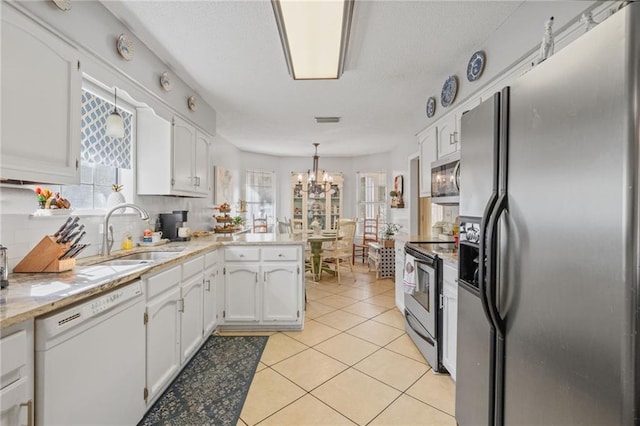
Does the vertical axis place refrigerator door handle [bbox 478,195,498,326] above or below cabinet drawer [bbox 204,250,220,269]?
above

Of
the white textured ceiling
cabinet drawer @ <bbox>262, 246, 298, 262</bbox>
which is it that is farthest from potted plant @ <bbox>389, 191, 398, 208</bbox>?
cabinet drawer @ <bbox>262, 246, 298, 262</bbox>

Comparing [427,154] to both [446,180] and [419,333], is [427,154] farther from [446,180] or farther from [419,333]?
[419,333]

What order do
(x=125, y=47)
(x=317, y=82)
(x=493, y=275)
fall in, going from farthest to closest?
(x=317, y=82) → (x=125, y=47) → (x=493, y=275)

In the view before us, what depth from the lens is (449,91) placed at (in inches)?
103

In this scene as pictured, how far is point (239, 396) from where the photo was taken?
1875mm

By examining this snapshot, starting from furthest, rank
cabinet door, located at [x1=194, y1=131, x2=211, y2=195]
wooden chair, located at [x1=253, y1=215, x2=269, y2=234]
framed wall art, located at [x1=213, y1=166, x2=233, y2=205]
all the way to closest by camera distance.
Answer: wooden chair, located at [x1=253, y1=215, x2=269, y2=234] → framed wall art, located at [x1=213, y1=166, x2=233, y2=205] → cabinet door, located at [x1=194, y1=131, x2=211, y2=195]

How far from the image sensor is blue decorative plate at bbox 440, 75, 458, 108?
254 centimetres

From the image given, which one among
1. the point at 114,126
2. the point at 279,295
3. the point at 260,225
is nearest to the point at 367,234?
the point at 260,225

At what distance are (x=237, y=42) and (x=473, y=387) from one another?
2.63 m

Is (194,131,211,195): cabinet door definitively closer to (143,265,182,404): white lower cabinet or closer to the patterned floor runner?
(143,265,182,404): white lower cabinet

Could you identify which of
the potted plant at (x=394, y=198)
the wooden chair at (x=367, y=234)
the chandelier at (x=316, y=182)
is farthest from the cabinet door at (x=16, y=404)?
the wooden chair at (x=367, y=234)

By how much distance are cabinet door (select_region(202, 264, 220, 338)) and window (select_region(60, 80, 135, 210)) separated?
1.02m

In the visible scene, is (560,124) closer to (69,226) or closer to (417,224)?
(69,226)

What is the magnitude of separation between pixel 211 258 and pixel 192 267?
0.37m
